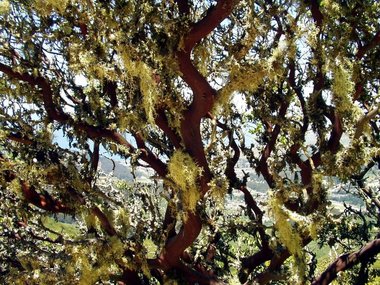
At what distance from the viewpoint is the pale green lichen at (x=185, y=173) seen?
4684mm

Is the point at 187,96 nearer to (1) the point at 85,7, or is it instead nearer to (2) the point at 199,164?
(2) the point at 199,164

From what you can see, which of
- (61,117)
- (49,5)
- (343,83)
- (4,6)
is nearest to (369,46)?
(343,83)

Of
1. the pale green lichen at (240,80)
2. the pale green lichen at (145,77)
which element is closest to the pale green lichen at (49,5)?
the pale green lichen at (145,77)

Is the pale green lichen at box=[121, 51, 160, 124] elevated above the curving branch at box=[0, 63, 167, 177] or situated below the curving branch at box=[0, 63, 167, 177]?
below

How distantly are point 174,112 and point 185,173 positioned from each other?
719mm

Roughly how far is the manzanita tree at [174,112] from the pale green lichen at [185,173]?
0.06 feet

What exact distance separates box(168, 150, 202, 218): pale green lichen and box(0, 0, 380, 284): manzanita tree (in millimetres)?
19

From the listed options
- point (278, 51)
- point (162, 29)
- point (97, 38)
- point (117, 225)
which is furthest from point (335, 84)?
point (117, 225)

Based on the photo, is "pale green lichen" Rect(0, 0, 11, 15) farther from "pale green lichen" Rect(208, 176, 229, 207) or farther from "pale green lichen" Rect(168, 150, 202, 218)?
"pale green lichen" Rect(208, 176, 229, 207)

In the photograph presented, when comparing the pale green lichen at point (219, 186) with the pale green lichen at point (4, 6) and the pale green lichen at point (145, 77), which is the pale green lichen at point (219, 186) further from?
the pale green lichen at point (4, 6)

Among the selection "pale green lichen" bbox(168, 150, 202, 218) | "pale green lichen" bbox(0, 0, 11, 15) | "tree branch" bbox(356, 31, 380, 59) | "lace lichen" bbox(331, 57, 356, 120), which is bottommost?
"lace lichen" bbox(331, 57, 356, 120)

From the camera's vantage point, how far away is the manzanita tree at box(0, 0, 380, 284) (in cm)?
447

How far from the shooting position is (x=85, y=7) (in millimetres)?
4668

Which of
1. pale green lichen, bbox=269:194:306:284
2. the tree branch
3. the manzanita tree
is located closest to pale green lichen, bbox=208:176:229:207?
the manzanita tree
